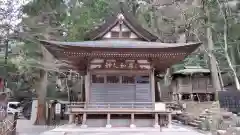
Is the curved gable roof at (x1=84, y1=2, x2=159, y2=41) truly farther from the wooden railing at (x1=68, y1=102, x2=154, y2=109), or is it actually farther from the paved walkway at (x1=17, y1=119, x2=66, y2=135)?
the paved walkway at (x1=17, y1=119, x2=66, y2=135)

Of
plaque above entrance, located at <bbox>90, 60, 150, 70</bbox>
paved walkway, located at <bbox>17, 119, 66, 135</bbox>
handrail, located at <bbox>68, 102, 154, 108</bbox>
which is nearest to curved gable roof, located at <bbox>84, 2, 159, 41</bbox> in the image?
plaque above entrance, located at <bbox>90, 60, 150, 70</bbox>

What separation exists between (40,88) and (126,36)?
844cm

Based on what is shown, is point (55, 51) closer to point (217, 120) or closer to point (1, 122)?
point (1, 122)

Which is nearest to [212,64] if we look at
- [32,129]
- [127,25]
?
[127,25]

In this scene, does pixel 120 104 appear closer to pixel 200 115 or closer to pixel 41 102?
pixel 200 115

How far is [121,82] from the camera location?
43.0 feet

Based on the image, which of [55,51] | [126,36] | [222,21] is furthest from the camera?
[222,21]

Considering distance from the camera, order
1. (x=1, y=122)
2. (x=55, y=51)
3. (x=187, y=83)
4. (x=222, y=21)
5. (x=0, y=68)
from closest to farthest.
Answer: (x=1, y=122) → (x=55, y=51) → (x=0, y=68) → (x=222, y=21) → (x=187, y=83)

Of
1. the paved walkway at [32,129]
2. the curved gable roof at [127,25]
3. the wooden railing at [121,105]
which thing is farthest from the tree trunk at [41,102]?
the wooden railing at [121,105]

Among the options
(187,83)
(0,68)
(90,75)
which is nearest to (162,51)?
(90,75)

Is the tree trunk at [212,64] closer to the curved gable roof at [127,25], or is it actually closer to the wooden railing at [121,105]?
the curved gable roof at [127,25]

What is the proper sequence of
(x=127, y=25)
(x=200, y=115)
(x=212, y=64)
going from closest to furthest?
(x=127, y=25) < (x=200, y=115) < (x=212, y=64)

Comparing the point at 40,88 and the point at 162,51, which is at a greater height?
the point at 162,51

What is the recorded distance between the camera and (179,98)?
87.9 ft
